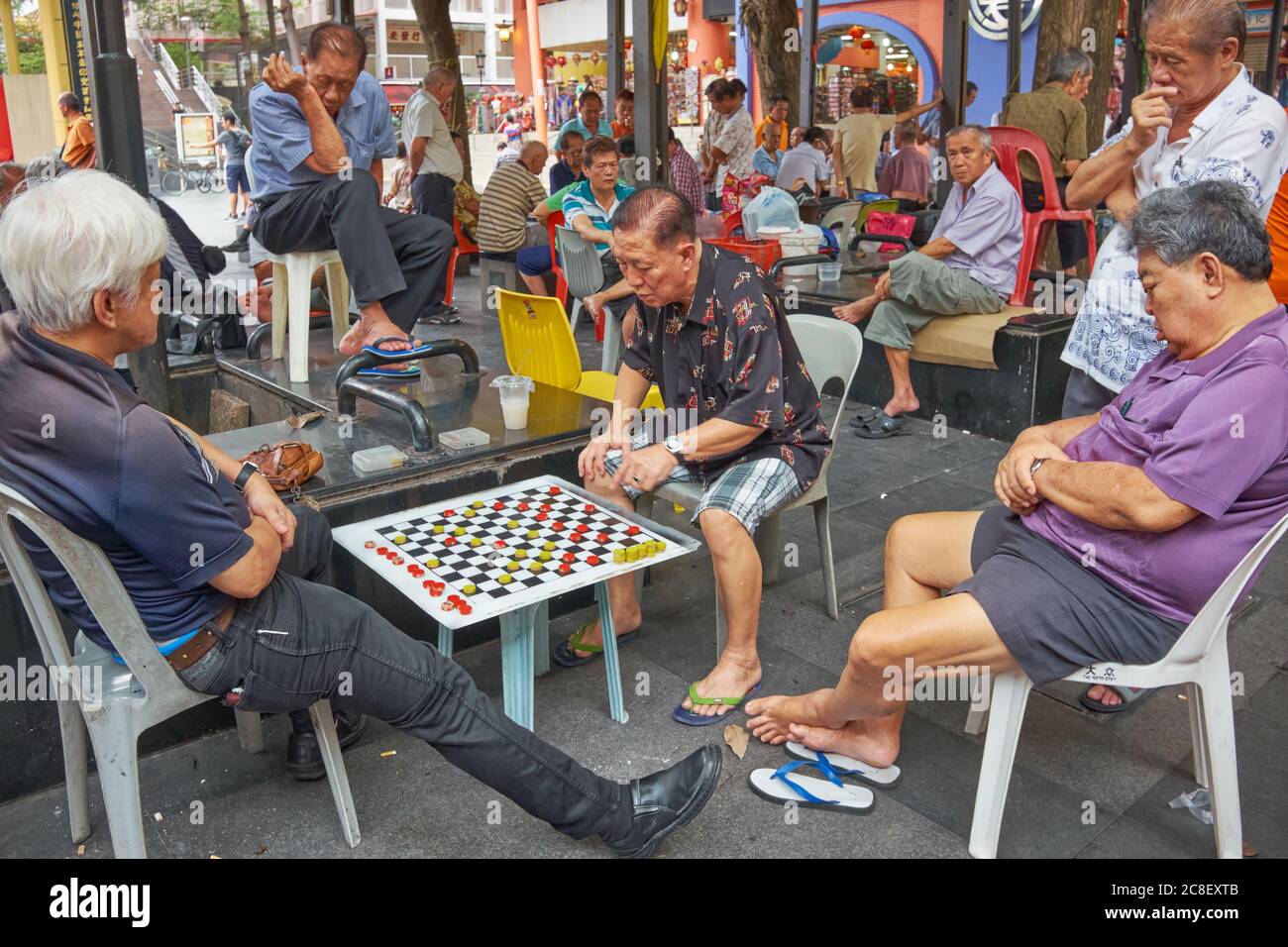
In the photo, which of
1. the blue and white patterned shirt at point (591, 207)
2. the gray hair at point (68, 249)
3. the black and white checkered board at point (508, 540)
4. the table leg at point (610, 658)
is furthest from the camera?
the blue and white patterned shirt at point (591, 207)

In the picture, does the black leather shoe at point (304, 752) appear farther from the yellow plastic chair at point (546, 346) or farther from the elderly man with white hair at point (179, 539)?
the yellow plastic chair at point (546, 346)

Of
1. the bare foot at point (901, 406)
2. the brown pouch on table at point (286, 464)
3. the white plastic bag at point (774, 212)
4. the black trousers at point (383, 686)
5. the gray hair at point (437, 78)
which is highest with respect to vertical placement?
the gray hair at point (437, 78)

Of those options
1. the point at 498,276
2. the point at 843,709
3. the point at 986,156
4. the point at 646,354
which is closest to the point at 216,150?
the point at 498,276

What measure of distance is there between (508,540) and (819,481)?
1.07 metres

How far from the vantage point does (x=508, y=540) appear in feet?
8.68

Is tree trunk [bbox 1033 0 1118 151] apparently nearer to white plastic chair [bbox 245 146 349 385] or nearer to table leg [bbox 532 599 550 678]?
white plastic chair [bbox 245 146 349 385]

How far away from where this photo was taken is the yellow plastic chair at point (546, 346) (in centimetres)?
399

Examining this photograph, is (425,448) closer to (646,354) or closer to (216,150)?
(646,354)

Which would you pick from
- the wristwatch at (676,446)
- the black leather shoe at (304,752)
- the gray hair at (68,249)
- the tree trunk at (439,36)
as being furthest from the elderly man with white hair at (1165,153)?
the tree trunk at (439,36)

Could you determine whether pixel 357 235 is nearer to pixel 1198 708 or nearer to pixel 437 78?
pixel 1198 708

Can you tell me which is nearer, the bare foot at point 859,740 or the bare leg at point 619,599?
the bare foot at point 859,740

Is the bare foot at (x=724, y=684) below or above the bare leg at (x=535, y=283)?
below

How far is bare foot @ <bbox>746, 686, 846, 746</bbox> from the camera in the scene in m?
2.59

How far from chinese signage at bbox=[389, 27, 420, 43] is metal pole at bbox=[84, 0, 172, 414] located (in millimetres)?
32720
